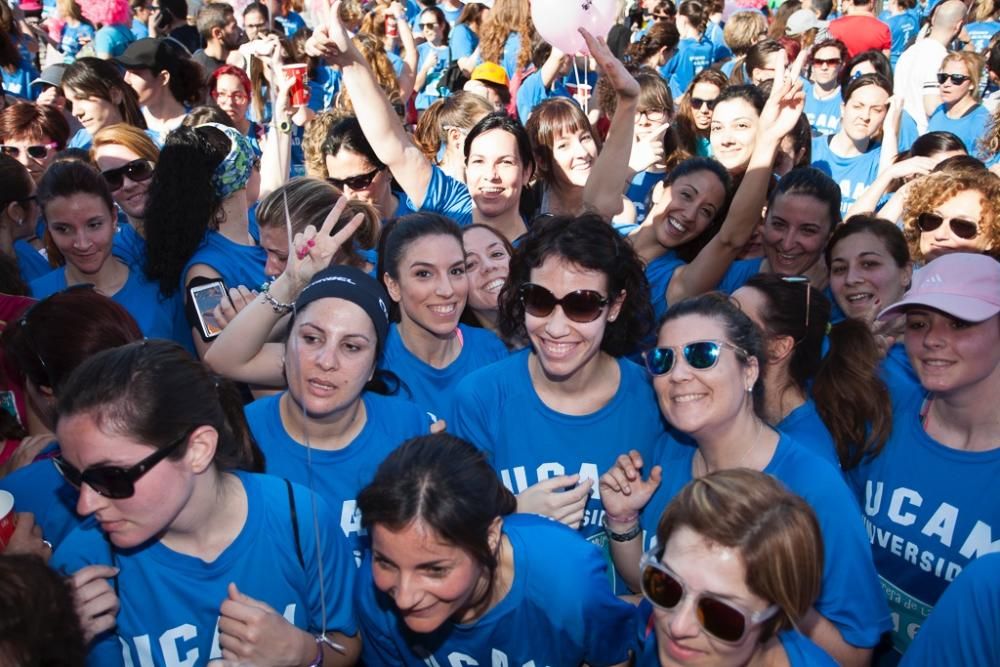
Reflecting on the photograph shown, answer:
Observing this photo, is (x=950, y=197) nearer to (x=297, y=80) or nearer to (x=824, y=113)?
(x=297, y=80)

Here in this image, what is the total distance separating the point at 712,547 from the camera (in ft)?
6.56

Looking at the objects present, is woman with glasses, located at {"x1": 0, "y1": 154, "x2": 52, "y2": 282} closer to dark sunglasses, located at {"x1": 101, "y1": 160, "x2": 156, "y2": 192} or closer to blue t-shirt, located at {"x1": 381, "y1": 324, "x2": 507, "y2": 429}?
dark sunglasses, located at {"x1": 101, "y1": 160, "x2": 156, "y2": 192}

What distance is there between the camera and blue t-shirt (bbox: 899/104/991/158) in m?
6.85

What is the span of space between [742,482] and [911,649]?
526mm

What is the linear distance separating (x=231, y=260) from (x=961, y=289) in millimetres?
2696

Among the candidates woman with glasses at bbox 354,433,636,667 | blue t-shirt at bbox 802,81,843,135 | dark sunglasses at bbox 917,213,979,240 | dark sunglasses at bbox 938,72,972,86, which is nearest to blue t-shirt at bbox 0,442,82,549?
woman with glasses at bbox 354,433,636,667

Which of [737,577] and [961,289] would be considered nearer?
[737,577]

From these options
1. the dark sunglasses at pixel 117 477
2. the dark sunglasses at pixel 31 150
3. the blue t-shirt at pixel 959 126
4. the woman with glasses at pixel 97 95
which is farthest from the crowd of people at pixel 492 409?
the blue t-shirt at pixel 959 126

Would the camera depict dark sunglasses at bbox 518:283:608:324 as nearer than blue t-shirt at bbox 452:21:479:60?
Yes

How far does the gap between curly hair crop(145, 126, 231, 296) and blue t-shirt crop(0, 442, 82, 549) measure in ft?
4.64

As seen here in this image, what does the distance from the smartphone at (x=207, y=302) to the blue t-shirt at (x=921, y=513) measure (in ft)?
7.72

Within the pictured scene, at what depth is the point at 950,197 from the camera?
3902mm

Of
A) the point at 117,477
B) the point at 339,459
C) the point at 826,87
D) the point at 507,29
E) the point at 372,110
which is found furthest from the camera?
the point at 507,29

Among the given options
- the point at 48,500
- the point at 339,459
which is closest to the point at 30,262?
the point at 48,500
